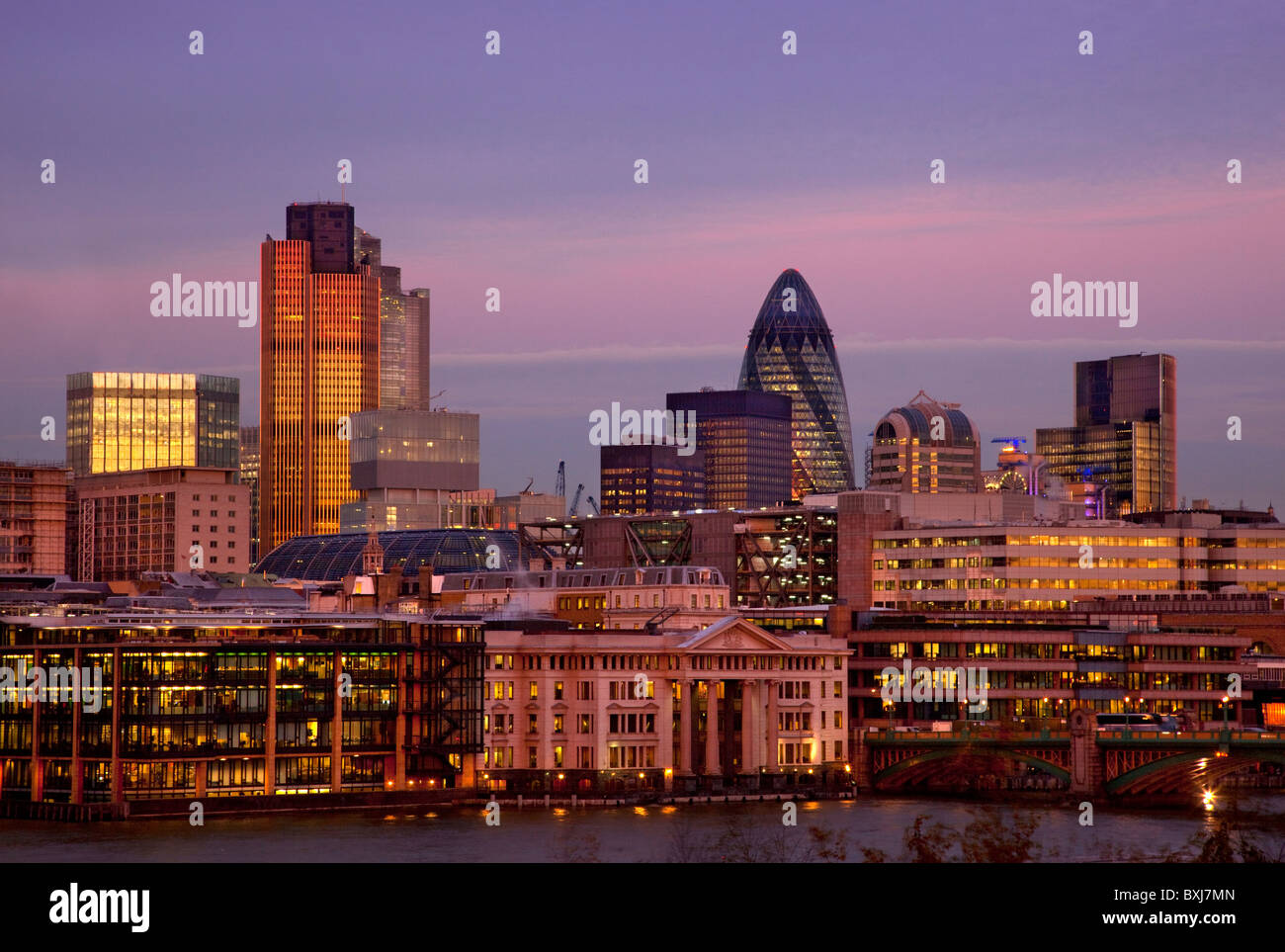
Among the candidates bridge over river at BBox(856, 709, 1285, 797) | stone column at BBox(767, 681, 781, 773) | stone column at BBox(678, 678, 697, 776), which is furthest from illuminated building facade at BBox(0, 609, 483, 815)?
bridge over river at BBox(856, 709, 1285, 797)

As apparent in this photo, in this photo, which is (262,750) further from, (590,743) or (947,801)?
(947,801)

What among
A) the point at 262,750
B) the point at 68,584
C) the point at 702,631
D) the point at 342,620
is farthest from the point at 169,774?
the point at 68,584

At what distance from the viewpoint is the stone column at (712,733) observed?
461 ft

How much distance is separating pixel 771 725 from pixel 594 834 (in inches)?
1675

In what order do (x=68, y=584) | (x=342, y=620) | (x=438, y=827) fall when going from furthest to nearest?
1. (x=68, y=584)
2. (x=342, y=620)
3. (x=438, y=827)

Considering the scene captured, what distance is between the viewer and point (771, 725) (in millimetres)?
145000

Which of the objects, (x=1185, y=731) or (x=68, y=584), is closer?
(x=1185, y=731)

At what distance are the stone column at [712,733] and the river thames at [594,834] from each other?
22.6ft

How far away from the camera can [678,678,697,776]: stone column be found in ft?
458

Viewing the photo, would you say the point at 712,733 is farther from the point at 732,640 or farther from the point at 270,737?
the point at 270,737

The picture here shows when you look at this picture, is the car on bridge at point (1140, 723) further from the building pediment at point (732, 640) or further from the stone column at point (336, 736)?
the stone column at point (336, 736)

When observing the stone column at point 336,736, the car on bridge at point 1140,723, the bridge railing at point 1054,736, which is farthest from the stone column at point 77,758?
the car on bridge at point 1140,723
